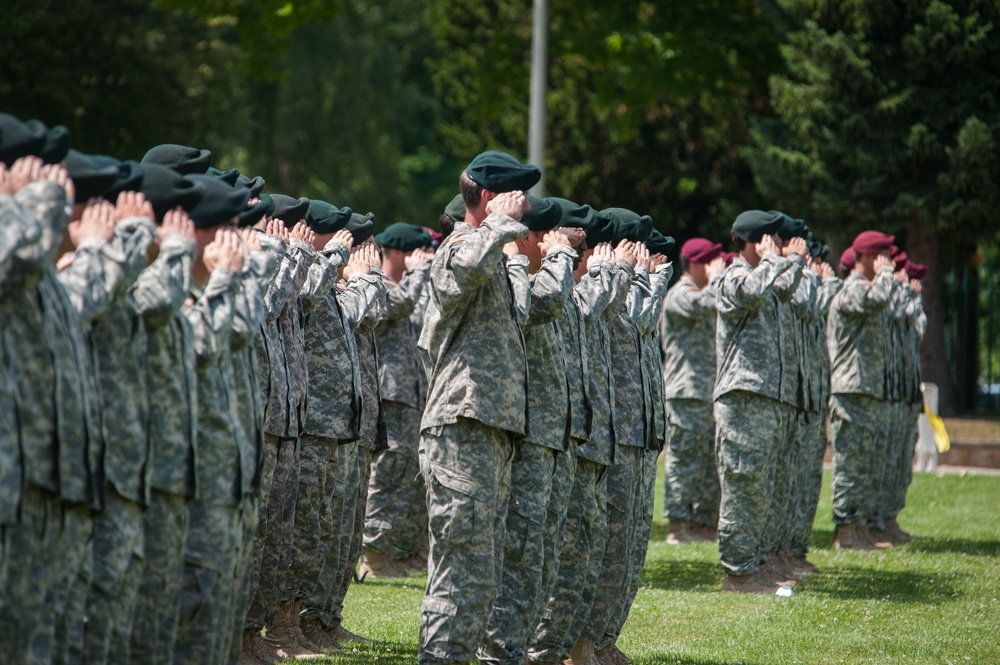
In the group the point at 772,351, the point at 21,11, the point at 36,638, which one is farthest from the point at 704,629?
the point at 21,11

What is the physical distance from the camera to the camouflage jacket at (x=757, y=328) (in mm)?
9828

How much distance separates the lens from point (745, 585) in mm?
10055

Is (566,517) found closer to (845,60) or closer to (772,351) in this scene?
(772,351)

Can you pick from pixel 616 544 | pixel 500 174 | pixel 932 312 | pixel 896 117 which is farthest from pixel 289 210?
pixel 932 312

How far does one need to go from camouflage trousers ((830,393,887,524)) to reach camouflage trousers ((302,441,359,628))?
5994mm

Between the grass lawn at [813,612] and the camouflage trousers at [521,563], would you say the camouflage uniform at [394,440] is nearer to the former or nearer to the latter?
the grass lawn at [813,612]

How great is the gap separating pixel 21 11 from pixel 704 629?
17.7 meters

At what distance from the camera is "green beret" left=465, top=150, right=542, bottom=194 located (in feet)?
21.1

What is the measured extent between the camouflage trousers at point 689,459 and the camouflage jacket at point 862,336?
1.29 meters

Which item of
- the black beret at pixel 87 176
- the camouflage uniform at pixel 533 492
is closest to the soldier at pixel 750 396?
the camouflage uniform at pixel 533 492

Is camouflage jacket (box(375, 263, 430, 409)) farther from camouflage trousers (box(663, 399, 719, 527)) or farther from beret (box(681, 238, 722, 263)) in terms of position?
camouflage trousers (box(663, 399, 719, 527))

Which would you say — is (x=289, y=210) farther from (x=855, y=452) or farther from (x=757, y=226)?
(x=855, y=452)

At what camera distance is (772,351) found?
33.0ft

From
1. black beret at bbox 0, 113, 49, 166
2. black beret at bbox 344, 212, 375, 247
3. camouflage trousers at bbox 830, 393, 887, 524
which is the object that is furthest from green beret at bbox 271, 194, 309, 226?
camouflage trousers at bbox 830, 393, 887, 524
